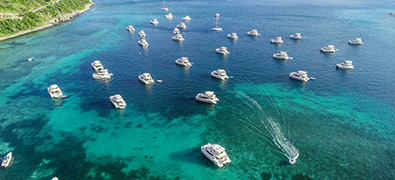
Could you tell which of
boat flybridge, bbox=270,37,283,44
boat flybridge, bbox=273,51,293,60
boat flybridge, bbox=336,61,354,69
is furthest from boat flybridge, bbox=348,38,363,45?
boat flybridge, bbox=273,51,293,60

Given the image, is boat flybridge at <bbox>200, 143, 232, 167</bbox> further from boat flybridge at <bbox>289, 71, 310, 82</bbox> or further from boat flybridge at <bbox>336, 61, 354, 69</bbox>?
boat flybridge at <bbox>336, 61, 354, 69</bbox>

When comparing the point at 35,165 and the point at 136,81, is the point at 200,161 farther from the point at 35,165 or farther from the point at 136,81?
the point at 136,81

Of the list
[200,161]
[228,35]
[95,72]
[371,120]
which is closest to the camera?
[200,161]

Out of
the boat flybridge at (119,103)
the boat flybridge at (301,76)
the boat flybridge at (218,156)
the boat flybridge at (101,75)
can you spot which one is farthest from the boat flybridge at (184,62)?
the boat flybridge at (218,156)

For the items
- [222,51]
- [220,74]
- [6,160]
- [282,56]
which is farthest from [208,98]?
[282,56]

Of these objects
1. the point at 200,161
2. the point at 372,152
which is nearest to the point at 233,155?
the point at 200,161

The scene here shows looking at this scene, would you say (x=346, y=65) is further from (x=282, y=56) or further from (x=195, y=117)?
(x=195, y=117)

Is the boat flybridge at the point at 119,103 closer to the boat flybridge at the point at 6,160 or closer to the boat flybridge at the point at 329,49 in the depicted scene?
the boat flybridge at the point at 6,160

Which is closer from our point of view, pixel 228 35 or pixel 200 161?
pixel 200 161
